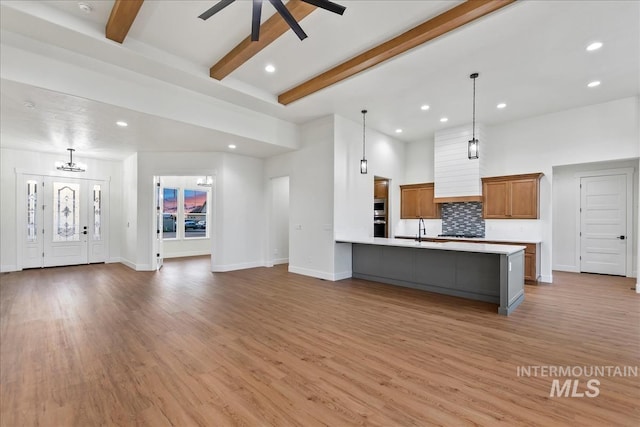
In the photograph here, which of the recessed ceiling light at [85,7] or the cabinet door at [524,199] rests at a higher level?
the recessed ceiling light at [85,7]

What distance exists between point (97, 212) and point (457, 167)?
9.97 metres

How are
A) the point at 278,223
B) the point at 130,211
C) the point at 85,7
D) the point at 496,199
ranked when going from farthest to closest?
the point at 278,223 < the point at 130,211 < the point at 496,199 < the point at 85,7

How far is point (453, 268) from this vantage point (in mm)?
4824

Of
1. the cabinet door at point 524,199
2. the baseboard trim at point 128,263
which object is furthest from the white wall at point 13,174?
the cabinet door at point 524,199

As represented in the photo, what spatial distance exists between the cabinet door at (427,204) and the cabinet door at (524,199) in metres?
1.74

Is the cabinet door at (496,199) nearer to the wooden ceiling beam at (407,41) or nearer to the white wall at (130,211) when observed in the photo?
the wooden ceiling beam at (407,41)

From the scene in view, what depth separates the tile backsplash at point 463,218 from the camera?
6.95 meters

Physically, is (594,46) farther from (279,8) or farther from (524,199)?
(279,8)

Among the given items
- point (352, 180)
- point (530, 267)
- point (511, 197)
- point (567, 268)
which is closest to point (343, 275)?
point (352, 180)

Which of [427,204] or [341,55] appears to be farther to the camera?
[427,204]

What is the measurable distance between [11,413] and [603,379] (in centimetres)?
446

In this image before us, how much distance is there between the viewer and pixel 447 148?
7.07 metres

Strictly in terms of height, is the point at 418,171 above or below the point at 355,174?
above

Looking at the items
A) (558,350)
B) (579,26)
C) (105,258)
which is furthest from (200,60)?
(105,258)
